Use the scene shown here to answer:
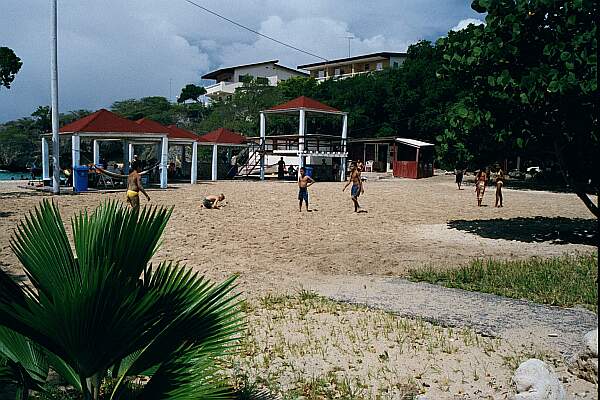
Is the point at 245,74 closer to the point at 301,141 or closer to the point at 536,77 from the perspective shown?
the point at 301,141

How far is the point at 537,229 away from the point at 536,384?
41.1 feet

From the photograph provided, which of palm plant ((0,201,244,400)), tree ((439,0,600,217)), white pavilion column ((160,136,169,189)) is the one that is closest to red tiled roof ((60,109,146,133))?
white pavilion column ((160,136,169,189))

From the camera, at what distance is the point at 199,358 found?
3.26 metres

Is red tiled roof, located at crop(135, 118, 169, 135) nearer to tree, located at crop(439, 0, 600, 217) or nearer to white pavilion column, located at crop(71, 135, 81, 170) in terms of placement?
white pavilion column, located at crop(71, 135, 81, 170)

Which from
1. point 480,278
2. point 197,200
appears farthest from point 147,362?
point 197,200

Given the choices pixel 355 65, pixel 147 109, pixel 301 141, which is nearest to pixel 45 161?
pixel 301 141

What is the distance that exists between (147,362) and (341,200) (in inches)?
812

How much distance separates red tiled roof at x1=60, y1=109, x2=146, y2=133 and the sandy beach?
313 centimetres

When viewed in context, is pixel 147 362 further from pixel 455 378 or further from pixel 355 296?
pixel 355 296

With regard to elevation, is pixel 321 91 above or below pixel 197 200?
above

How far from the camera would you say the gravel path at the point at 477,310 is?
6324mm

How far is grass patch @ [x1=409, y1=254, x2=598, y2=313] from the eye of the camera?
8086mm

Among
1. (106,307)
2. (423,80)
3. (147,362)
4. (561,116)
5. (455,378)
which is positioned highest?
(423,80)

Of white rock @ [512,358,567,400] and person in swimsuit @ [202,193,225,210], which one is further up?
person in swimsuit @ [202,193,225,210]
